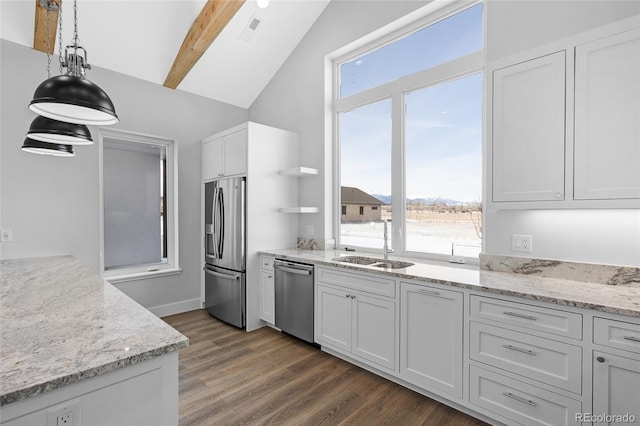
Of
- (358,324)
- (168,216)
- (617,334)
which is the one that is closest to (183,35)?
(168,216)

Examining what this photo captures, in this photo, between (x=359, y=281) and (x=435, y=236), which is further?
(x=435, y=236)

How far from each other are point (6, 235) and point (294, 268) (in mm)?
2765

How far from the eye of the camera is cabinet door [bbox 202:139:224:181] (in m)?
3.99

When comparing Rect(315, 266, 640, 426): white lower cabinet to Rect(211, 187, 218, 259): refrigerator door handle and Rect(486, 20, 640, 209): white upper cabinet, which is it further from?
Rect(211, 187, 218, 259): refrigerator door handle

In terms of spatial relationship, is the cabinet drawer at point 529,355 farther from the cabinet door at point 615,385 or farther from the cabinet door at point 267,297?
the cabinet door at point 267,297

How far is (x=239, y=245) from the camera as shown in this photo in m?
3.62

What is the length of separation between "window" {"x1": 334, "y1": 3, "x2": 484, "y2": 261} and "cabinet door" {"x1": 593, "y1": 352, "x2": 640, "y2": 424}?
1228 millimetres

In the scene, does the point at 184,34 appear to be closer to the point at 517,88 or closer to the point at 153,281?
the point at 153,281

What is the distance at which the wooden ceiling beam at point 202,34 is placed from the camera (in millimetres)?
2916

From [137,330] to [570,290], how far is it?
7.57 feet

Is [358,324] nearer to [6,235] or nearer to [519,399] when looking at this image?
[519,399]

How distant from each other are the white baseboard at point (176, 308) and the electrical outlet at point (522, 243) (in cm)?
387

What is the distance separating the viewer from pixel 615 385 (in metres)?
1.56


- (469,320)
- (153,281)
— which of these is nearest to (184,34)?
(153,281)
